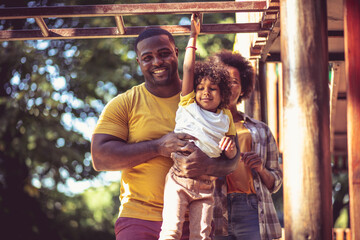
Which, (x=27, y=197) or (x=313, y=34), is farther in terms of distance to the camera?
(x=27, y=197)

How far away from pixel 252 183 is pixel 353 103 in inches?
35.4

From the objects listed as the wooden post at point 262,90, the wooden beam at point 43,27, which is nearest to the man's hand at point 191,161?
the wooden beam at point 43,27

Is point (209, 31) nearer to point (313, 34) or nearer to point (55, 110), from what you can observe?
point (313, 34)

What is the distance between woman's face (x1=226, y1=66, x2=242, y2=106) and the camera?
13.9 ft

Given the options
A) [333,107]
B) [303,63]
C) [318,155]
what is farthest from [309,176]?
[333,107]

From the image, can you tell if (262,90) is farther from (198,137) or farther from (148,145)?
(148,145)

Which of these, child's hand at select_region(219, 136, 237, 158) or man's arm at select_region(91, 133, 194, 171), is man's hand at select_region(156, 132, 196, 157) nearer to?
man's arm at select_region(91, 133, 194, 171)

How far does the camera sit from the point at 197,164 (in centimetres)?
343

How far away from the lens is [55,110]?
1273 centimetres

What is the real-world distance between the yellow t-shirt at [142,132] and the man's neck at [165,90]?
3 cm

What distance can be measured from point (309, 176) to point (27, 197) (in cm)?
1050

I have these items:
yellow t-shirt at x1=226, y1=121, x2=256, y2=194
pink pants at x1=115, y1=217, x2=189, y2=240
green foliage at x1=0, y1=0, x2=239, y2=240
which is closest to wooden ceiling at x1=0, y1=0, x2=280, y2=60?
yellow t-shirt at x1=226, y1=121, x2=256, y2=194

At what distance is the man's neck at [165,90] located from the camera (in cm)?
367

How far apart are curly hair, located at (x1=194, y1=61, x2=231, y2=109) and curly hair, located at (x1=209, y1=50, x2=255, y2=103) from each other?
67cm
